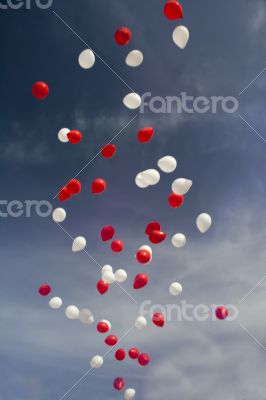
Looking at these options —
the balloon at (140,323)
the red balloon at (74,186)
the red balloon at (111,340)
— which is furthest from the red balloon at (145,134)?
the red balloon at (111,340)

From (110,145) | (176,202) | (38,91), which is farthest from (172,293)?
(38,91)

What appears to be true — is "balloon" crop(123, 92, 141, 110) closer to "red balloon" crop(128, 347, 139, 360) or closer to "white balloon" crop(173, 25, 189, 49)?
"white balloon" crop(173, 25, 189, 49)

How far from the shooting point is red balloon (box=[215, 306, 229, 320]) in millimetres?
12602

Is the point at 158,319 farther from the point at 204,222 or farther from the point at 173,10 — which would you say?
the point at 173,10

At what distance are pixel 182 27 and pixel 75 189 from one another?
15.7 ft

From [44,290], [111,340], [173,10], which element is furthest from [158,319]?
[173,10]

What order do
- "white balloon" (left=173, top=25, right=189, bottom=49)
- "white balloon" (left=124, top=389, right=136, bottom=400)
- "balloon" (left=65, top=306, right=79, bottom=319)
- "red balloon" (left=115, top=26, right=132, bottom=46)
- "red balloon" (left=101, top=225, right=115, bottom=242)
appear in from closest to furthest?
"red balloon" (left=115, top=26, right=132, bottom=46) < "white balloon" (left=173, top=25, right=189, bottom=49) < "red balloon" (left=101, top=225, right=115, bottom=242) < "balloon" (left=65, top=306, right=79, bottom=319) < "white balloon" (left=124, top=389, right=136, bottom=400)

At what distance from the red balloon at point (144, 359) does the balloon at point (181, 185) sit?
16.4ft

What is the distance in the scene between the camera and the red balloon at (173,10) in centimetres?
1014

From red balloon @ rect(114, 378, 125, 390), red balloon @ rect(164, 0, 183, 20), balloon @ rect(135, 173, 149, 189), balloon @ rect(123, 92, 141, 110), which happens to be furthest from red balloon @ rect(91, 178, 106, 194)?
red balloon @ rect(114, 378, 125, 390)

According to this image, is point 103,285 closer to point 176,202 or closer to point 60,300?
point 60,300

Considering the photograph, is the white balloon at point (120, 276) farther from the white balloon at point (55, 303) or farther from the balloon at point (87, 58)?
the balloon at point (87, 58)

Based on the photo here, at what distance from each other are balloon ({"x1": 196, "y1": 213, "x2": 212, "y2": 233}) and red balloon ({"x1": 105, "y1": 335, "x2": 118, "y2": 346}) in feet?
12.5

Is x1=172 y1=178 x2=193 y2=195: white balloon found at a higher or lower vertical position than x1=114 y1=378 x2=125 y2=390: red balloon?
higher
